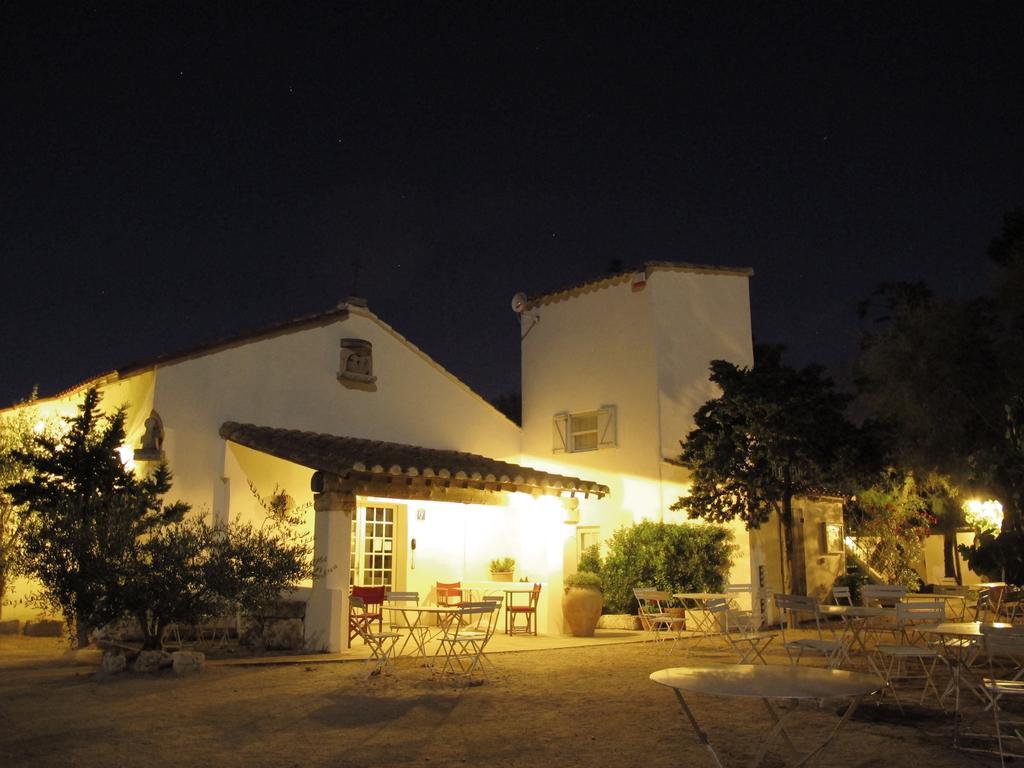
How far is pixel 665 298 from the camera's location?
48.5 ft

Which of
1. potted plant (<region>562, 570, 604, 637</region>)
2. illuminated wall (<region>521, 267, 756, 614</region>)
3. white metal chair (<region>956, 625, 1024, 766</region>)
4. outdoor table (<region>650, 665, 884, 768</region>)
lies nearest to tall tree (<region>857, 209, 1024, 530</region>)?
illuminated wall (<region>521, 267, 756, 614</region>)

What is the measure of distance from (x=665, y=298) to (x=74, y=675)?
34.0 feet

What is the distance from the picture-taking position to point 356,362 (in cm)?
1323

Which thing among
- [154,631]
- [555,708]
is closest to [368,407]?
[154,631]

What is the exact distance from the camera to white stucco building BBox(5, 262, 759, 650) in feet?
35.9

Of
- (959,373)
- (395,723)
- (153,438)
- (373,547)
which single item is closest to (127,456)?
(153,438)

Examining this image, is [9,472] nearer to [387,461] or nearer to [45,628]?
[45,628]

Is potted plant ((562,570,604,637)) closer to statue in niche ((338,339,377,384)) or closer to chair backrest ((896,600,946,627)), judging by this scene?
statue in niche ((338,339,377,384))

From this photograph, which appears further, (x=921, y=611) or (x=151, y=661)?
(x=151, y=661)

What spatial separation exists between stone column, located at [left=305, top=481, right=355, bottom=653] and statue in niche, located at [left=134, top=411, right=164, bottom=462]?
220 centimetres

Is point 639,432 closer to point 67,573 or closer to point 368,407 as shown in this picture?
point 368,407

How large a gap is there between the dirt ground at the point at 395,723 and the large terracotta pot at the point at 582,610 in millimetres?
3532

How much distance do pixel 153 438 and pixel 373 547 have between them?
371 cm

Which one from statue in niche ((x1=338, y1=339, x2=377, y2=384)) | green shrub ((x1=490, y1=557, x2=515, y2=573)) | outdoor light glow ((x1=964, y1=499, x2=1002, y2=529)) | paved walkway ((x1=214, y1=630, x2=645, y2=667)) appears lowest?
paved walkway ((x1=214, y1=630, x2=645, y2=667))
